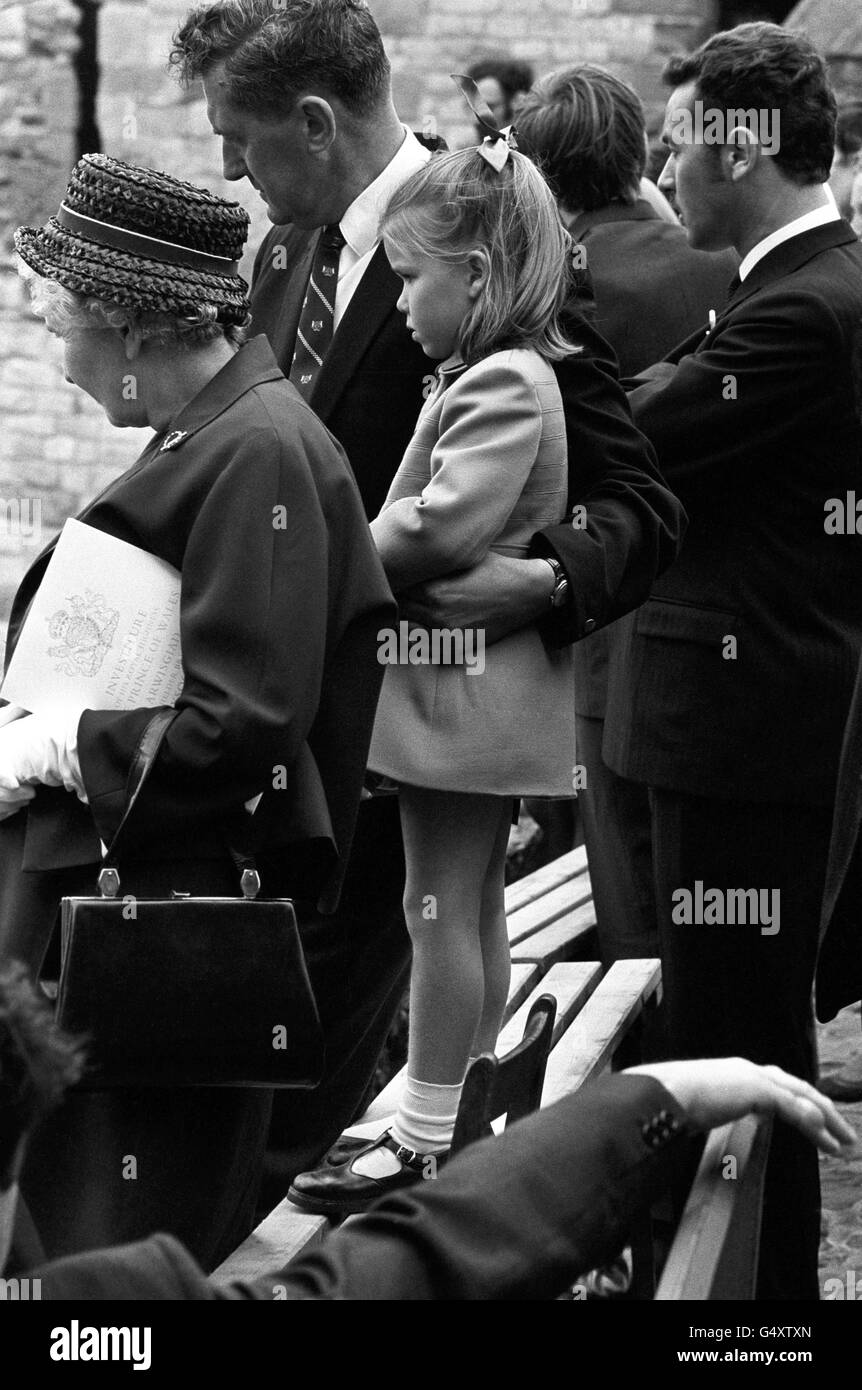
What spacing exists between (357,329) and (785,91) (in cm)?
77

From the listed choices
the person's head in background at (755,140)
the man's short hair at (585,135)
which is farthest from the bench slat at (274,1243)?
the man's short hair at (585,135)

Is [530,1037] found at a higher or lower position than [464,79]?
lower

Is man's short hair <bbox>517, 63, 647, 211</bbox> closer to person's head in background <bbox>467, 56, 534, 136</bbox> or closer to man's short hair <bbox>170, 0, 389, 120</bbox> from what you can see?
man's short hair <bbox>170, 0, 389, 120</bbox>

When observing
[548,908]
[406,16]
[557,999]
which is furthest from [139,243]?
[406,16]

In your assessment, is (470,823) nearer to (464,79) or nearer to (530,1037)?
(530,1037)

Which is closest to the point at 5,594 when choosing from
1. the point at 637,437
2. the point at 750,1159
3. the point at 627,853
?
the point at 627,853

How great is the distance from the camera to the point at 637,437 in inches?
111

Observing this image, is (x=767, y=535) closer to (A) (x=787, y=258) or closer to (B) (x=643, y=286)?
(A) (x=787, y=258)

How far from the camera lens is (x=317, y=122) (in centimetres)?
276

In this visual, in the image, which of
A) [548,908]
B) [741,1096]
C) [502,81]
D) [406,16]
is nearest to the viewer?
[741,1096]

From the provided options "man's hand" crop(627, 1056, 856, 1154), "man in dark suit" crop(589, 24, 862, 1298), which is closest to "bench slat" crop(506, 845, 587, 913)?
"man in dark suit" crop(589, 24, 862, 1298)

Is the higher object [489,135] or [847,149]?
[847,149]

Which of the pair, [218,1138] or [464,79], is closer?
[218,1138]
